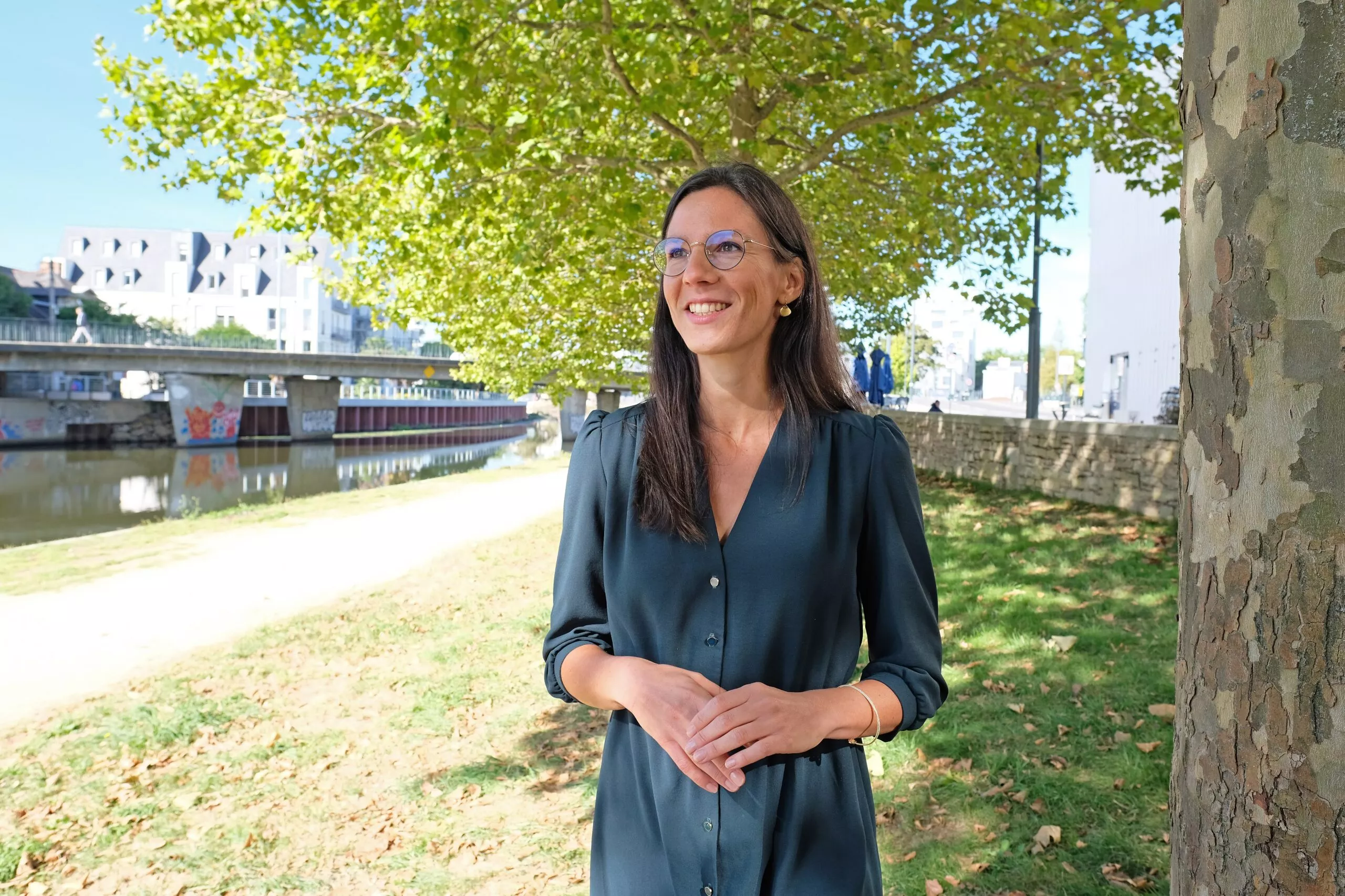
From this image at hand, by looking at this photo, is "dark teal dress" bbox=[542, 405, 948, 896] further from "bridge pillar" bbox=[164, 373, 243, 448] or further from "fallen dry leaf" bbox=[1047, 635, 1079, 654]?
"bridge pillar" bbox=[164, 373, 243, 448]

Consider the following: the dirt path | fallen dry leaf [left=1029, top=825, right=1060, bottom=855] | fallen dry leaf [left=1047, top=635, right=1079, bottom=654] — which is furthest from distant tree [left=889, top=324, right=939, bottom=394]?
fallen dry leaf [left=1029, top=825, right=1060, bottom=855]

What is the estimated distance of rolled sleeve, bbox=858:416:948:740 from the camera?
1753 millimetres

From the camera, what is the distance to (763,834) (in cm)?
162

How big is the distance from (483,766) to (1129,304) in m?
35.2

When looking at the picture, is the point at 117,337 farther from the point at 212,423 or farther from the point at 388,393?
the point at 388,393

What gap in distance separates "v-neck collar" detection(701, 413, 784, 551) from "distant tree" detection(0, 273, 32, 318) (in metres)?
80.4

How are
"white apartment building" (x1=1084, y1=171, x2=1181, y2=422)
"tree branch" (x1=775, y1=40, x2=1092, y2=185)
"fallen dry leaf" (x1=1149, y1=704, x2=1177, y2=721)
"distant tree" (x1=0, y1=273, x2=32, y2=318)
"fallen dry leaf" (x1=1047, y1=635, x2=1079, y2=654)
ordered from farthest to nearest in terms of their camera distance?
"distant tree" (x1=0, y1=273, x2=32, y2=318) < "white apartment building" (x1=1084, y1=171, x2=1181, y2=422) < "tree branch" (x1=775, y1=40, x2=1092, y2=185) < "fallen dry leaf" (x1=1047, y1=635, x2=1079, y2=654) < "fallen dry leaf" (x1=1149, y1=704, x2=1177, y2=721)

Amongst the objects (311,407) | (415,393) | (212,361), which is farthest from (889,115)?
(415,393)

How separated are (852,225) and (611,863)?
38.9 feet

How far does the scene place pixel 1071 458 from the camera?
12016 mm

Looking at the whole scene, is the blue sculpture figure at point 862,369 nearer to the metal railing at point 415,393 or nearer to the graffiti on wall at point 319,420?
the graffiti on wall at point 319,420

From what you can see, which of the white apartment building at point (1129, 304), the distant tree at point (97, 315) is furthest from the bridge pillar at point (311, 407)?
the white apartment building at point (1129, 304)

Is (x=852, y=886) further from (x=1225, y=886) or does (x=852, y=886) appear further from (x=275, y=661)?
(x=275, y=661)

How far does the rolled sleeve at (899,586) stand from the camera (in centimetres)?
175
